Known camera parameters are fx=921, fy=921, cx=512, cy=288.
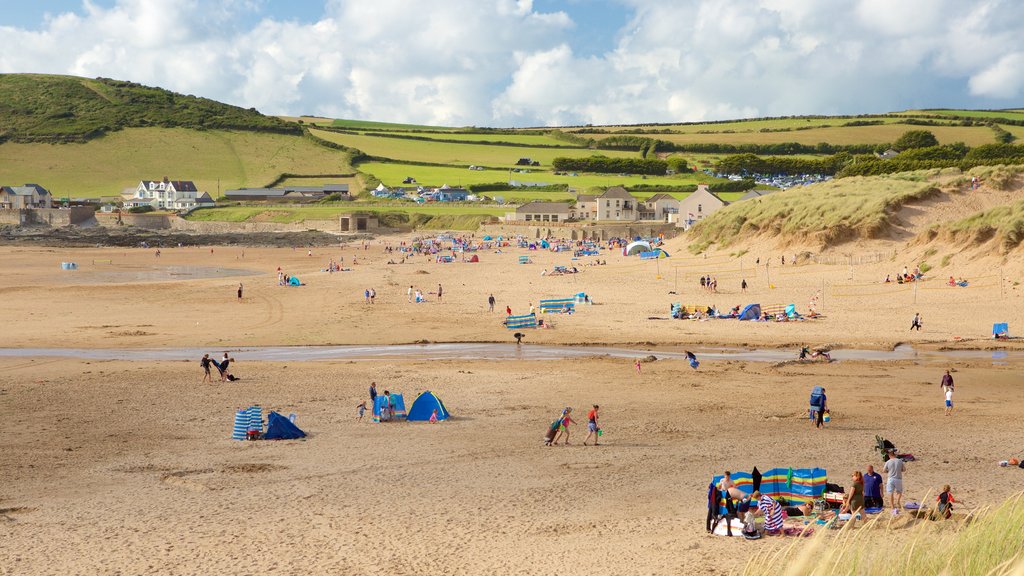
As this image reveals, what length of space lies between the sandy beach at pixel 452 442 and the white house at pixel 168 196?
84.1 meters

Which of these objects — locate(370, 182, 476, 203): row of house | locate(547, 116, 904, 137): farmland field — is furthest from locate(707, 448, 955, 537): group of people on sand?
locate(547, 116, 904, 137): farmland field

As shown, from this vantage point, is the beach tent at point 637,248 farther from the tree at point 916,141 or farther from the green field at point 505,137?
the green field at point 505,137

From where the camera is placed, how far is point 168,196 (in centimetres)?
11800

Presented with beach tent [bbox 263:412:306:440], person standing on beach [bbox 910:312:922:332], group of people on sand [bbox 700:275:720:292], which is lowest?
beach tent [bbox 263:412:306:440]

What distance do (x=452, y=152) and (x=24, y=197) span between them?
64379 millimetres

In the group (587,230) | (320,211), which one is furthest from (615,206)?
(320,211)

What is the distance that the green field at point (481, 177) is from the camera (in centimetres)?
11975

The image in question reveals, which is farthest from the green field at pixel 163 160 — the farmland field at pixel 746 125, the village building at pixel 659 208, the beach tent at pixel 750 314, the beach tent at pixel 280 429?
the beach tent at pixel 280 429

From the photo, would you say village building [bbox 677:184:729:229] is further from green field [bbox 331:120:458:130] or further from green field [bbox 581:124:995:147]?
green field [bbox 331:120:458:130]

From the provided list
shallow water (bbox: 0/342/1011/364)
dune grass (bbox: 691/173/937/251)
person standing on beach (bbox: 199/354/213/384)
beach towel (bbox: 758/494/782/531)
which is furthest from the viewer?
dune grass (bbox: 691/173/937/251)

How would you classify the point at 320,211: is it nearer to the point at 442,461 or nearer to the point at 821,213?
the point at 821,213

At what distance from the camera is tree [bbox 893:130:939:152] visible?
11825 centimetres

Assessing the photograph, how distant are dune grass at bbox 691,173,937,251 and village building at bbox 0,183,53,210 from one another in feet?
265

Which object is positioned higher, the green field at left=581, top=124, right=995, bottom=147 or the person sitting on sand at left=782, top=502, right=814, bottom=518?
the green field at left=581, top=124, right=995, bottom=147
